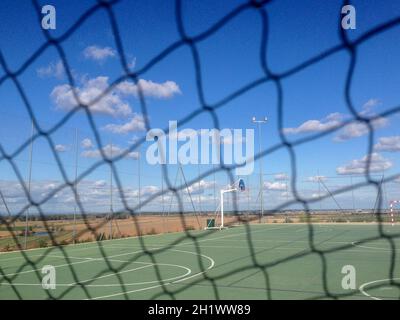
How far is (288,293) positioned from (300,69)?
2.74m

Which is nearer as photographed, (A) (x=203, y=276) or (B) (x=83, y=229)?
(A) (x=203, y=276)

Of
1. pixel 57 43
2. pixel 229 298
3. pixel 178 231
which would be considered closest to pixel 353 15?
pixel 57 43

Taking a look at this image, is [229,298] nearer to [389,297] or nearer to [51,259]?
[389,297]

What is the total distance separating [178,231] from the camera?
14844mm

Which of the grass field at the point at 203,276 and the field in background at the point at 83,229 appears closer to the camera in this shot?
the grass field at the point at 203,276

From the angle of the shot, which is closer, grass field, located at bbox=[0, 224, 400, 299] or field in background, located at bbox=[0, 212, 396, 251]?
grass field, located at bbox=[0, 224, 400, 299]

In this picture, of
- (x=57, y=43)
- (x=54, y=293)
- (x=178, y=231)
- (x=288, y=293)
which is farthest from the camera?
(x=178, y=231)

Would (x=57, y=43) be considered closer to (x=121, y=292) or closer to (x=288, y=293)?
(x=121, y=292)

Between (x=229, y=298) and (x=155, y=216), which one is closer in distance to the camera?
(x=229, y=298)
